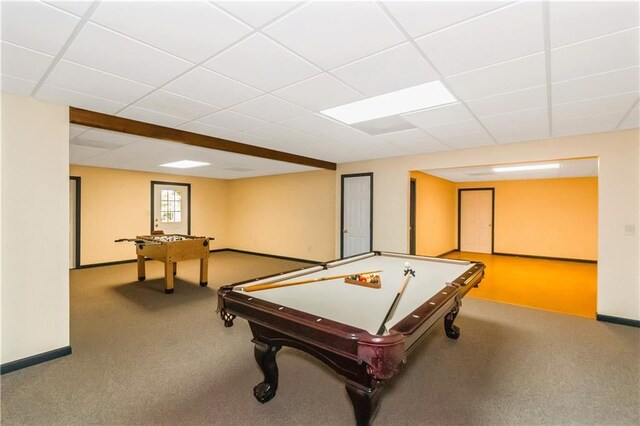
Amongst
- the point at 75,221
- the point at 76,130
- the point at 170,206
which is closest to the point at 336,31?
the point at 76,130

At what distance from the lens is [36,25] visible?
1562mm

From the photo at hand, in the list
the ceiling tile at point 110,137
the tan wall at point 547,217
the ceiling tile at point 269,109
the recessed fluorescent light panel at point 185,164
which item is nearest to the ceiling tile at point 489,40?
the ceiling tile at point 269,109

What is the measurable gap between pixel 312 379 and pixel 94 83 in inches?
112

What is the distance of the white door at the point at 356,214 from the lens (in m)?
5.75

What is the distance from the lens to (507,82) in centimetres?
225

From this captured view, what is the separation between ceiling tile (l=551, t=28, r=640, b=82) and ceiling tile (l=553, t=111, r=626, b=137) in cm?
128

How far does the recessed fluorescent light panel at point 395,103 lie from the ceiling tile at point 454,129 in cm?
74

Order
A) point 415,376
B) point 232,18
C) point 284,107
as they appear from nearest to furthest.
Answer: point 232,18, point 415,376, point 284,107

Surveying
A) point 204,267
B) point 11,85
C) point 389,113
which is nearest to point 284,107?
point 389,113

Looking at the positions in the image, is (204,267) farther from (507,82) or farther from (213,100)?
(507,82)

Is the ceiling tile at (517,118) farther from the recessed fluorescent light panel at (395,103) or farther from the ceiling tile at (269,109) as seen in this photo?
the ceiling tile at (269,109)

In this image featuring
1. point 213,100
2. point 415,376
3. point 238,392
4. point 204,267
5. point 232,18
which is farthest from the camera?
point 204,267

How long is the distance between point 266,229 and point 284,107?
18.9 feet

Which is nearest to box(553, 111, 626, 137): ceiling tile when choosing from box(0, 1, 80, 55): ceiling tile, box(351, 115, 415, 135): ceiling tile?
box(351, 115, 415, 135): ceiling tile
